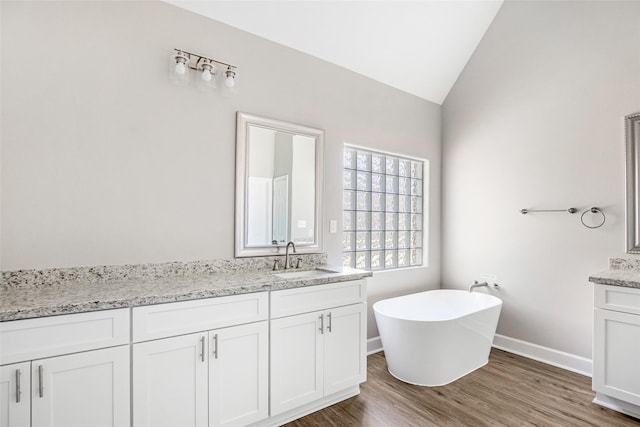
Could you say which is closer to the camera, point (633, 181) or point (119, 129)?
point (119, 129)

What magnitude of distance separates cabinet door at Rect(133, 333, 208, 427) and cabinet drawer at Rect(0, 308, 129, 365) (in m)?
0.14

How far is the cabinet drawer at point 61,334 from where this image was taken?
131 cm

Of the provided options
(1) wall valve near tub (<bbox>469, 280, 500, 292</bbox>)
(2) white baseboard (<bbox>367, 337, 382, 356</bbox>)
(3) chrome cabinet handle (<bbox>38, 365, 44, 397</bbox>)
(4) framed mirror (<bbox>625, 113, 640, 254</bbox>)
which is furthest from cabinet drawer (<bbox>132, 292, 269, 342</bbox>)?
(4) framed mirror (<bbox>625, 113, 640, 254</bbox>)

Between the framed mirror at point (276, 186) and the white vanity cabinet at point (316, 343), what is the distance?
0.59 m

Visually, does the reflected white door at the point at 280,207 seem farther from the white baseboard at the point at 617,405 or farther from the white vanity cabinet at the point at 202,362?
the white baseboard at the point at 617,405

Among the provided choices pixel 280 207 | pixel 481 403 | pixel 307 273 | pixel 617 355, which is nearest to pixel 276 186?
pixel 280 207

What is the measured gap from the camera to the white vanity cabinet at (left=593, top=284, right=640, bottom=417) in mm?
2092

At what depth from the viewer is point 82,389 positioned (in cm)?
144

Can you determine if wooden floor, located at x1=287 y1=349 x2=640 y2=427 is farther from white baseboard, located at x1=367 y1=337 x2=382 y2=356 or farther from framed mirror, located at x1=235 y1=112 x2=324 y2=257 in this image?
framed mirror, located at x1=235 y1=112 x2=324 y2=257

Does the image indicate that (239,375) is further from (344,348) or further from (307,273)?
(307,273)

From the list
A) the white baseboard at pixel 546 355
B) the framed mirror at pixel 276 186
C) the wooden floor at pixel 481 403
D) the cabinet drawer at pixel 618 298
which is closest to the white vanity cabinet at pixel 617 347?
the cabinet drawer at pixel 618 298

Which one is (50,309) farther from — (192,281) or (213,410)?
(213,410)

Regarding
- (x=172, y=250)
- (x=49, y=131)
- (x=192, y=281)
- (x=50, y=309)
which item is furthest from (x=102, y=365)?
(x=49, y=131)

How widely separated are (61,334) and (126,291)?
0.32m
